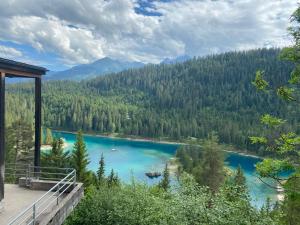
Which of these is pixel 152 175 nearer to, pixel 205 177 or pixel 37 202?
pixel 205 177

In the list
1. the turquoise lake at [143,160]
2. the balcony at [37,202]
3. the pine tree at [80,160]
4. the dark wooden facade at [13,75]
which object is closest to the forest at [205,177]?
the pine tree at [80,160]

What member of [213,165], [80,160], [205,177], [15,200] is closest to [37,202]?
[15,200]

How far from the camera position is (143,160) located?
96.4 m

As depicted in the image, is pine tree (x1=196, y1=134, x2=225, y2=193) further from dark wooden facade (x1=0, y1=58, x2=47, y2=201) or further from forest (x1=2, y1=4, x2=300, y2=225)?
dark wooden facade (x1=0, y1=58, x2=47, y2=201)

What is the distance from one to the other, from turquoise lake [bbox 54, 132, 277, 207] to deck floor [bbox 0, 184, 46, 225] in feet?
160

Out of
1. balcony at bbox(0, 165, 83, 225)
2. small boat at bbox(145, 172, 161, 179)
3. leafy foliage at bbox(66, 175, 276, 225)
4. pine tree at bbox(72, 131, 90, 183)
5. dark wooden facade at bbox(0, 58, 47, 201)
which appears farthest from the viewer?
small boat at bbox(145, 172, 161, 179)

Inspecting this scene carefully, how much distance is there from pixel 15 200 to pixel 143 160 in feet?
279

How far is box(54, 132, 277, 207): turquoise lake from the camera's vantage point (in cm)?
6946

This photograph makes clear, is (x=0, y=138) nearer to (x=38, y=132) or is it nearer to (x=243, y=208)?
(x=38, y=132)

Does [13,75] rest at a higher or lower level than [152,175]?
higher

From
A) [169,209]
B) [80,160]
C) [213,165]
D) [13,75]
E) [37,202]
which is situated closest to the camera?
[37,202]

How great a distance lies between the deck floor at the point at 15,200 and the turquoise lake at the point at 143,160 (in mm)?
48825

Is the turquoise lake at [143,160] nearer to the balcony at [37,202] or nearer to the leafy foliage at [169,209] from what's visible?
the leafy foliage at [169,209]

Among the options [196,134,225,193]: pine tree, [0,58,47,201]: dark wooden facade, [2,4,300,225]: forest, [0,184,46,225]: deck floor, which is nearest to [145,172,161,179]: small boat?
[2,4,300,225]: forest
